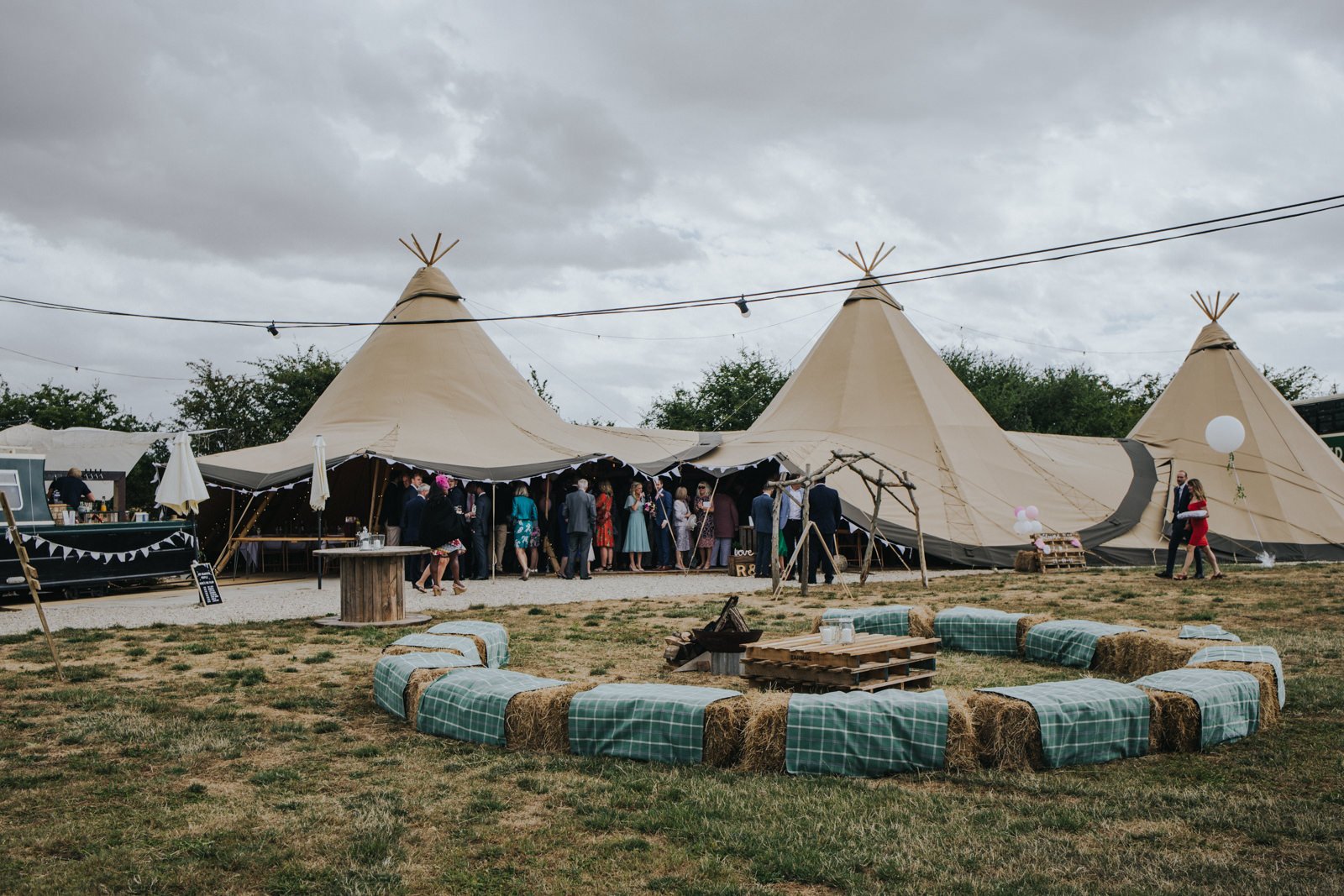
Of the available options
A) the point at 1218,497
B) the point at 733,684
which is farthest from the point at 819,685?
the point at 1218,497

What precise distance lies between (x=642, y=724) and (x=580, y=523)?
33.5 ft

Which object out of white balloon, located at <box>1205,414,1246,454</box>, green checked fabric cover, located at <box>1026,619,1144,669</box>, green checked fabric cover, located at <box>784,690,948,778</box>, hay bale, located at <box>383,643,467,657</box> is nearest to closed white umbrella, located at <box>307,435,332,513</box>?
hay bale, located at <box>383,643,467,657</box>

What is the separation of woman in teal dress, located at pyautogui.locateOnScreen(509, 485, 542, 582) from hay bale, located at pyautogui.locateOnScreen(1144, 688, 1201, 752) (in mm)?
11287

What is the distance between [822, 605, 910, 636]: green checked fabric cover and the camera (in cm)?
822

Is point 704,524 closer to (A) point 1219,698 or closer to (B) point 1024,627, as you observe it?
(B) point 1024,627

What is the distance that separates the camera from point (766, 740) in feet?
14.6

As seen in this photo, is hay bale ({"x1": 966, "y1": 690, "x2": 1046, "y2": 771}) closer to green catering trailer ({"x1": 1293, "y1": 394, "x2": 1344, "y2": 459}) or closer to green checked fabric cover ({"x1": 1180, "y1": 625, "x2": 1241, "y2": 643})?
green checked fabric cover ({"x1": 1180, "y1": 625, "x2": 1241, "y2": 643})

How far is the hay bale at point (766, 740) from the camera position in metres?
4.45

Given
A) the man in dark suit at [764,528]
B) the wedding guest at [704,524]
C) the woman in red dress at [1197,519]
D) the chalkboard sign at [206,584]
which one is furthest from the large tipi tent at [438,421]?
the woman in red dress at [1197,519]

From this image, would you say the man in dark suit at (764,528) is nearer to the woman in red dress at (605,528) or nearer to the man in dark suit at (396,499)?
the woman in red dress at (605,528)

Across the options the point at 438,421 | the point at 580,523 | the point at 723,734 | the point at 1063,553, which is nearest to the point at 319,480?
the point at 580,523

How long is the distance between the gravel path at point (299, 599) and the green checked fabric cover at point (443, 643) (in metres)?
4.41

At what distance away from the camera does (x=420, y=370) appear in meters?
19.0

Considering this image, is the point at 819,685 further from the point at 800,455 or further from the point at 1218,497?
the point at 1218,497
